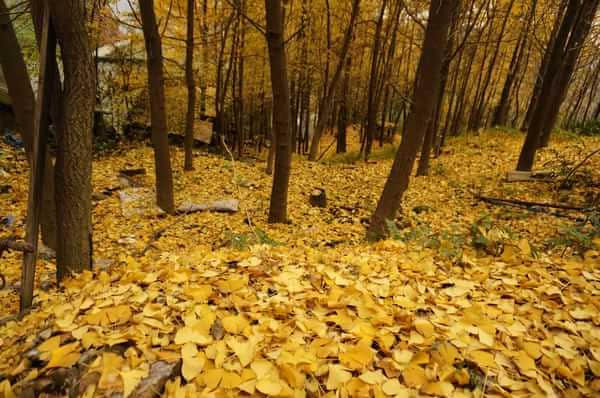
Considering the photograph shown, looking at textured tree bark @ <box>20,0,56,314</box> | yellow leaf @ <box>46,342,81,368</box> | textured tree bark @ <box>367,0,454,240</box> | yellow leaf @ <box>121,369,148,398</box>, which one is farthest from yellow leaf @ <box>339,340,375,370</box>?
textured tree bark @ <box>367,0,454,240</box>

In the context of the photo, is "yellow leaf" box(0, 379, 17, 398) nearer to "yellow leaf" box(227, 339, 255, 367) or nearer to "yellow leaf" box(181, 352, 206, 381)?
"yellow leaf" box(181, 352, 206, 381)

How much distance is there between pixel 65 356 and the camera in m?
1.18

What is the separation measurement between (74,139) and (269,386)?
2070 mm

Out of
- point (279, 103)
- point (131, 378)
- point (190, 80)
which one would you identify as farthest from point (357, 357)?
point (190, 80)

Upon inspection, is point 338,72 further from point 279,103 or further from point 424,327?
point 424,327

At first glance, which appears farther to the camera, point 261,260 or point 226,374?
point 261,260

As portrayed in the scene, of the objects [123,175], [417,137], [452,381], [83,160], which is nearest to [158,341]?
[452,381]

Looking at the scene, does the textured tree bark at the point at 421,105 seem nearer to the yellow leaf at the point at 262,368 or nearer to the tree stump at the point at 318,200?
the tree stump at the point at 318,200

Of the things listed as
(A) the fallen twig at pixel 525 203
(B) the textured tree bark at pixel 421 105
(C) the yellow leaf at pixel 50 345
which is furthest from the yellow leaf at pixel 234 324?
(A) the fallen twig at pixel 525 203

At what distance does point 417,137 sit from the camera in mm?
3928

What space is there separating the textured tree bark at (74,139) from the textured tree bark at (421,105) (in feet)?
11.3

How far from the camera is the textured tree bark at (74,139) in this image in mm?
1839

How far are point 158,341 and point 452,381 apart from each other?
4.01 feet

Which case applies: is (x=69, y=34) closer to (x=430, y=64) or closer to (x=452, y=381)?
(x=452, y=381)
